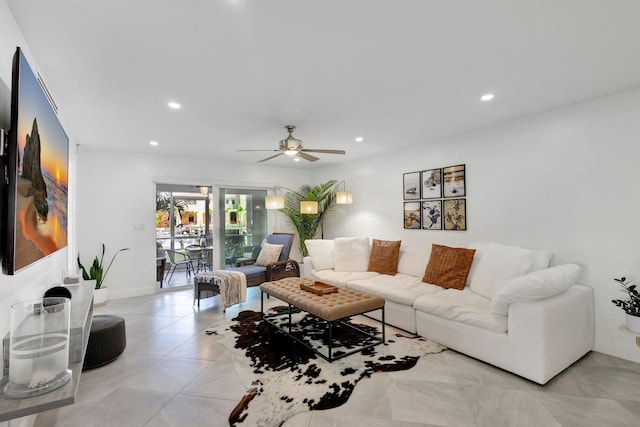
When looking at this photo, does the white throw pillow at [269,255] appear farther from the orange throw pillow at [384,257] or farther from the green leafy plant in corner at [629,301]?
the green leafy plant in corner at [629,301]

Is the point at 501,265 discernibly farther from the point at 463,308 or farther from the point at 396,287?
the point at 396,287

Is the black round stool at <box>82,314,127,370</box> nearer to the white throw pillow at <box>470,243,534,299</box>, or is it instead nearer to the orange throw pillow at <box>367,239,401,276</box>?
the orange throw pillow at <box>367,239,401,276</box>

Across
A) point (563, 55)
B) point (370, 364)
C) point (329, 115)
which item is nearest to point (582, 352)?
point (370, 364)

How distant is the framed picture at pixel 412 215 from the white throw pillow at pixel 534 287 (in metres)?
2.05

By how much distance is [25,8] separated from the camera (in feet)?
5.30

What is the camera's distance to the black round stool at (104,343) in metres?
2.61

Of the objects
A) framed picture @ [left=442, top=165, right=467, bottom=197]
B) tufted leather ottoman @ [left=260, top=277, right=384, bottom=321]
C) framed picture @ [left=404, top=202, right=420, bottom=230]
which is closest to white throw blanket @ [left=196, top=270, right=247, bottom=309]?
tufted leather ottoman @ [left=260, top=277, right=384, bottom=321]

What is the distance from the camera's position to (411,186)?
4.63 metres

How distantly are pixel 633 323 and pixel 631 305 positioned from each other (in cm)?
16

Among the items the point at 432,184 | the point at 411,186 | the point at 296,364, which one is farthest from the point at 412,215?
the point at 296,364

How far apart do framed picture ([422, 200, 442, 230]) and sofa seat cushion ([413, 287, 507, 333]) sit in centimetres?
107

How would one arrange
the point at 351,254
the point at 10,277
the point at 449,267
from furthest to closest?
the point at 351,254, the point at 449,267, the point at 10,277

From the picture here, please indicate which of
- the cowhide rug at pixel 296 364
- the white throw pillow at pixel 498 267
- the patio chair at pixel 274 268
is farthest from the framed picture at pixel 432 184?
the patio chair at pixel 274 268

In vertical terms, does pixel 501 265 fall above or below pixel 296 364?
above
